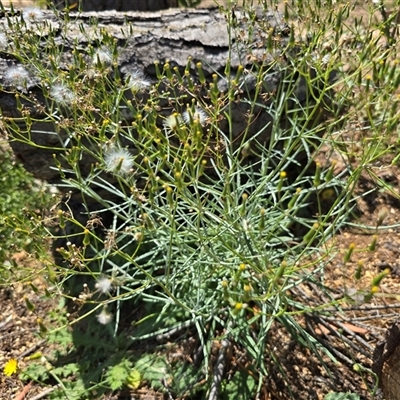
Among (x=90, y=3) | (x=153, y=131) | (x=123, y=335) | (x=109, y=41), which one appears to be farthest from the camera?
(x=90, y=3)

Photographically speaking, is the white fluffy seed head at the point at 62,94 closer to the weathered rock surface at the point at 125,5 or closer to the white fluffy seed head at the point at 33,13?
the white fluffy seed head at the point at 33,13

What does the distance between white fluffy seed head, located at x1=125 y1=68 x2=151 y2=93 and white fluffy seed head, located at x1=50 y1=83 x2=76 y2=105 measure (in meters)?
0.22

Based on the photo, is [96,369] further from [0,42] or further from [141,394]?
[0,42]

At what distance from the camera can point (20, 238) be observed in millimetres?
2703

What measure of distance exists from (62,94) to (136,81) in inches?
14.1

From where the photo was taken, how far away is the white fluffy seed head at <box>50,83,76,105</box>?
180 cm

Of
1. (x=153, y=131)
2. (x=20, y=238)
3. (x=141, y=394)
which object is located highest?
(x=153, y=131)

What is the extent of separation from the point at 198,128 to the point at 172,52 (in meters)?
1.13

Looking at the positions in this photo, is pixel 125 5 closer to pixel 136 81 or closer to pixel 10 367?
pixel 136 81

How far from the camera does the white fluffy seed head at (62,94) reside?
1797 millimetres

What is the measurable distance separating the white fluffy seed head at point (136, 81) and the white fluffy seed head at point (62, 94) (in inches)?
8.6

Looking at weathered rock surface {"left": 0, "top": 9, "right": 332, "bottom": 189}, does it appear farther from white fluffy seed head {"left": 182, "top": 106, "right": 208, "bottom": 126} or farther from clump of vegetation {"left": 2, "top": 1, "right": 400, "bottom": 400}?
white fluffy seed head {"left": 182, "top": 106, "right": 208, "bottom": 126}

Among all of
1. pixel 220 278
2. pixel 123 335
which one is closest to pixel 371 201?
pixel 220 278

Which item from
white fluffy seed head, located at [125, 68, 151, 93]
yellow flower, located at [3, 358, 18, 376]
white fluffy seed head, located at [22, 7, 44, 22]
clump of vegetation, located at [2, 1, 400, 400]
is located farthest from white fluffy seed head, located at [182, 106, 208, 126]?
yellow flower, located at [3, 358, 18, 376]
